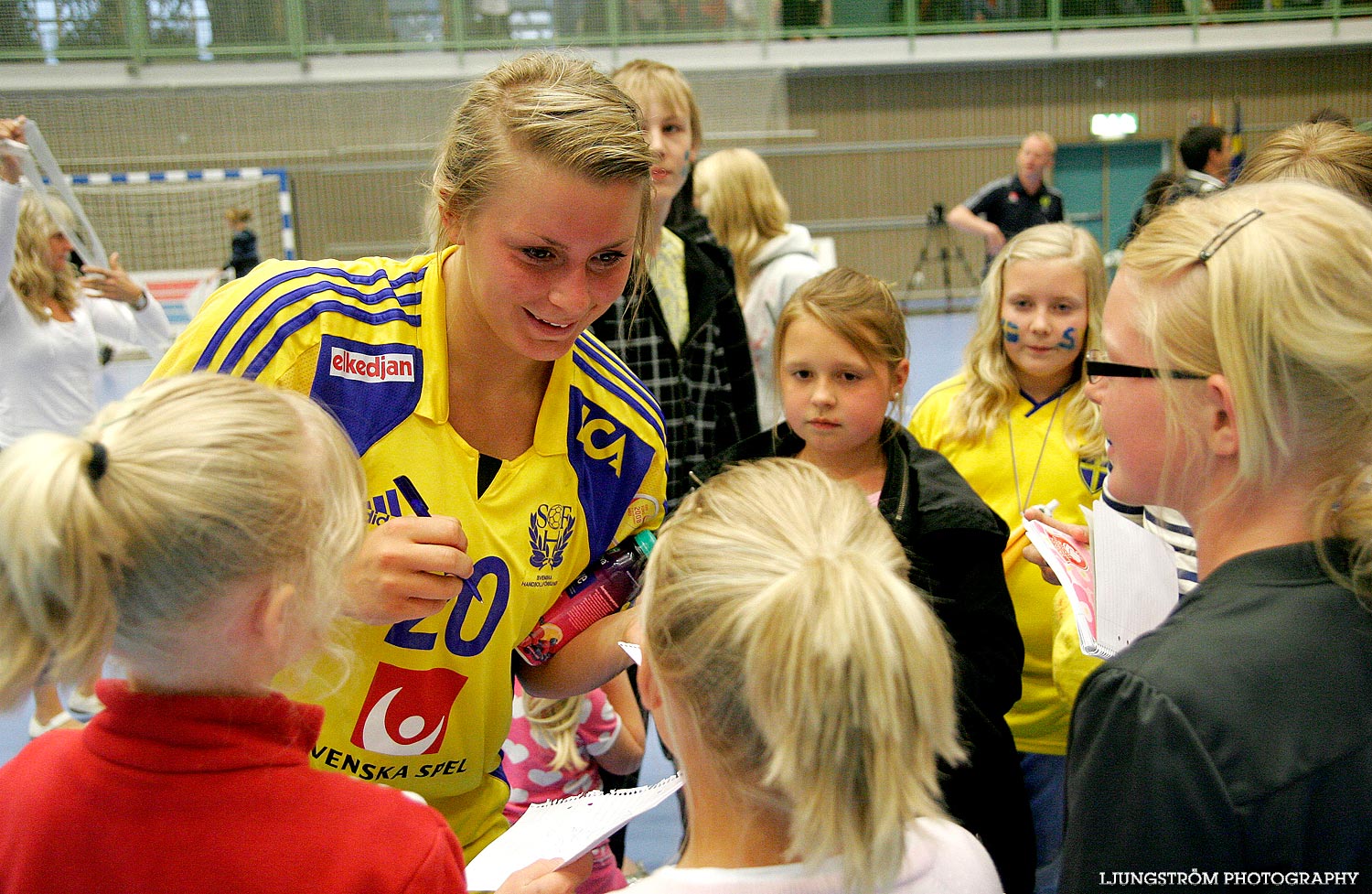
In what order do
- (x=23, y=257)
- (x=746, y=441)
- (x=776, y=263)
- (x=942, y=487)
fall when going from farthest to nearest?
(x=23, y=257) < (x=776, y=263) < (x=746, y=441) < (x=942, y=487)

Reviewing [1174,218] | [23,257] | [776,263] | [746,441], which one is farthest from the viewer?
[23,257]

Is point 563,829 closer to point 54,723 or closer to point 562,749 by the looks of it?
point 562,749

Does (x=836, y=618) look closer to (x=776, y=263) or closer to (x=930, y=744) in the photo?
(x=930, y=744)

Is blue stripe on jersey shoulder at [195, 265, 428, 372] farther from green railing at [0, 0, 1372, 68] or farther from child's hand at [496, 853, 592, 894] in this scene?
green railing at [0, 0, 1372, 68]

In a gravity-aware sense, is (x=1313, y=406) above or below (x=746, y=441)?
above

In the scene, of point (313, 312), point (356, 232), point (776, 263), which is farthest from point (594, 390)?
point (356, 232)

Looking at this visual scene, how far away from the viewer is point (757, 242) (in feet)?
13.0

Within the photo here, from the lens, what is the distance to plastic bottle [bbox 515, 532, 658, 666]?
1.61 m

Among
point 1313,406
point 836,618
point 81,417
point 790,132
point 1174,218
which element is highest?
point 790,132

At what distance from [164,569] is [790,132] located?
15.0 m

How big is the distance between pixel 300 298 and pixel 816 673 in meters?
0.93

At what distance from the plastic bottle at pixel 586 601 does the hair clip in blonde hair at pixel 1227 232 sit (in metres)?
0.87

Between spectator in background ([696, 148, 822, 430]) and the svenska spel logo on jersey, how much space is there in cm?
236

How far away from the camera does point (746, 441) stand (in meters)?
2.43
